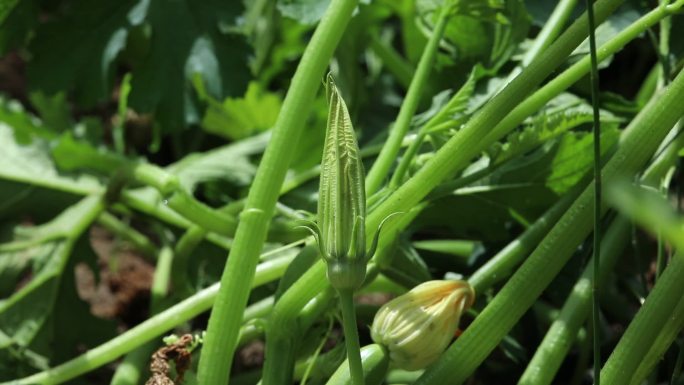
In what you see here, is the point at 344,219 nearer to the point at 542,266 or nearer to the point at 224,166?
the point at 542,266

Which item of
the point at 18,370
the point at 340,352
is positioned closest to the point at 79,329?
the point at 18,370

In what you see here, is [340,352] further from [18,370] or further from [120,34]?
[120,34]

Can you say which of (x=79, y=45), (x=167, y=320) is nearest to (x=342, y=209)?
(x=167, y=320)

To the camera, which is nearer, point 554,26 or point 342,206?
point 342,206

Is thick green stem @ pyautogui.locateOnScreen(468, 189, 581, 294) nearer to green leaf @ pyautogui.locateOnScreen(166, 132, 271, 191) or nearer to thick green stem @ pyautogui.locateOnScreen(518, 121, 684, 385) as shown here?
thick green stem @ pyautogui.locateOnScreen(518, 121, 684, 385)

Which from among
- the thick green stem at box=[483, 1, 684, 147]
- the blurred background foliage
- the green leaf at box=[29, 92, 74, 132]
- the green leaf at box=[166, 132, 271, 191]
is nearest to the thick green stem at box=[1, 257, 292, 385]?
the blurred background foliage
